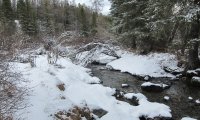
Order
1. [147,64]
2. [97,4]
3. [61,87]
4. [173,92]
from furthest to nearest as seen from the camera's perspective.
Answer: [97,4]
[147,64]
[173,92]
[61,87]

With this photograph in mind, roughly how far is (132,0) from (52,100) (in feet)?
49.0

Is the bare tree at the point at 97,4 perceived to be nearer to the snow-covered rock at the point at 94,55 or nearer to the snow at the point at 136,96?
the snow-covered rock at the point at 94,55

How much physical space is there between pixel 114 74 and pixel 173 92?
533 centimetres

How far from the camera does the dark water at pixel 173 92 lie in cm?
1012

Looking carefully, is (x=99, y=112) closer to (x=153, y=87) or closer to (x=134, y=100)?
(x=134, y=100)

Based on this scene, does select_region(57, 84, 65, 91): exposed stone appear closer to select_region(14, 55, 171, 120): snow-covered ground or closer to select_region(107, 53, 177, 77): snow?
select_region(14, 55, 171, 120): snow-covered ground

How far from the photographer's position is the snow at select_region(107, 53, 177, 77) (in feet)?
53.9

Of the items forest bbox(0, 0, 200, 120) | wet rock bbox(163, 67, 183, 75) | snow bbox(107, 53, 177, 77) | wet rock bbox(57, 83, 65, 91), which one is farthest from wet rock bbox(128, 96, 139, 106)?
wet rock bbox(163, 67, 183, 75)

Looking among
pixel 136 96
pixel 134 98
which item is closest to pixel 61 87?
pixel 134 98

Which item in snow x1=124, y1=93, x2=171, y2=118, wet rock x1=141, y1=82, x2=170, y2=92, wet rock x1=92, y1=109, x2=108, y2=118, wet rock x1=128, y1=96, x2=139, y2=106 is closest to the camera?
wet rock x1=92, y1=109, x2=108, y2=118

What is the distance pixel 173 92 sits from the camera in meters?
12.6

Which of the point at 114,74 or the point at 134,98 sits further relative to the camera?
the point at 114,74

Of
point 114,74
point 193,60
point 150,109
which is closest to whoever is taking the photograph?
point 150,109

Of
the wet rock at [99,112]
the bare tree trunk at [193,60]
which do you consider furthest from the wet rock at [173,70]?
the wet rock at [99,112]
